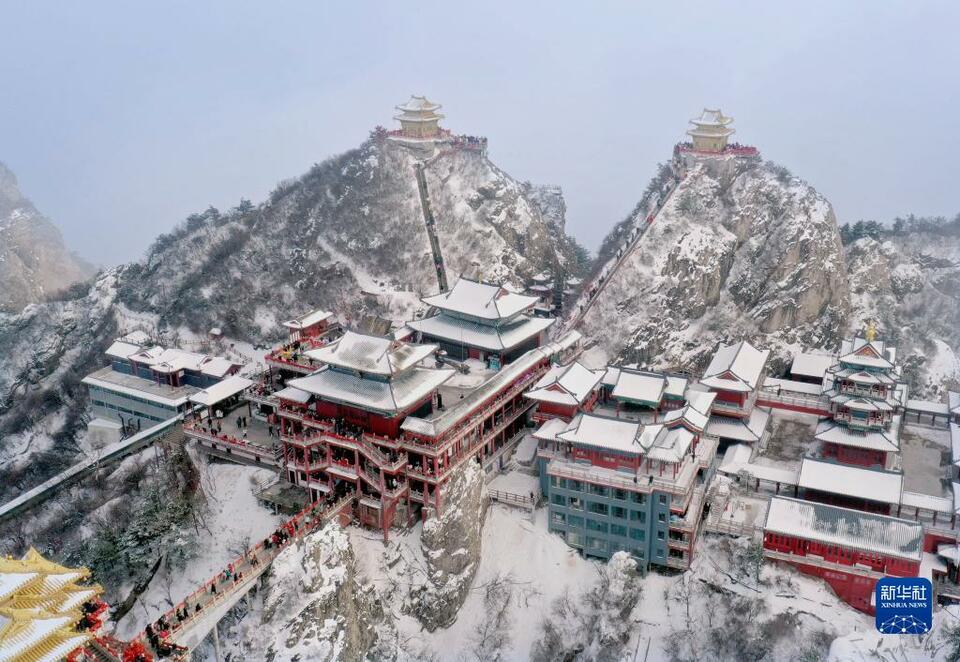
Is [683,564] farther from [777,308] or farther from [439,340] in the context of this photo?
[777,308]

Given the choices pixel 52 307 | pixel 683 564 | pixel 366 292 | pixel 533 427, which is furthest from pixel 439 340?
pixel 52 307

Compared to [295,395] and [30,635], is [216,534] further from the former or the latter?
[30,635]

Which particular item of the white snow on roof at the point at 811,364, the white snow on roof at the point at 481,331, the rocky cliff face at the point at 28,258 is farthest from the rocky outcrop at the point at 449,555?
the rocky cliff face at the point at 28,258

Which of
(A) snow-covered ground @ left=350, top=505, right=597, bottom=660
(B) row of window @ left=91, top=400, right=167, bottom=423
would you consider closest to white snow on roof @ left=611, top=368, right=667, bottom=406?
(A) snow-covered ground @ left=350, top=505, right=597, bottom=660

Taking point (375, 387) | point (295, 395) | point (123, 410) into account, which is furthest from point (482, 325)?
point (123, 410)

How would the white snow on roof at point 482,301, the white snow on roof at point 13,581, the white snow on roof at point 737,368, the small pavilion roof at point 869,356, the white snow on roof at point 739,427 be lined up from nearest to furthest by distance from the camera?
the white snow on roof at point 13,581, the small pavilion roof at point 869,356, the white snow on roof at point 739,427, the white snow on roof at point 737,368, the white snow on roof at point 482,301

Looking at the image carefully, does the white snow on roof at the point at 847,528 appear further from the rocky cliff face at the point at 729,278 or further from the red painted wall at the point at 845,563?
the rocky cliff face at the point at 729,278
